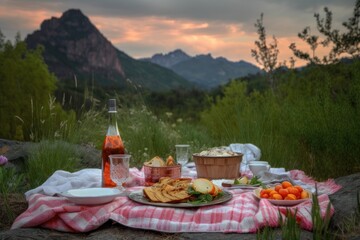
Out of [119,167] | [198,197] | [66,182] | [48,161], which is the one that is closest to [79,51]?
[48,161]

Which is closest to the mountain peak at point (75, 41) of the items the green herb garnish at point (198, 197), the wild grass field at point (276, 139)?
the wild grass field at point (276, 139)

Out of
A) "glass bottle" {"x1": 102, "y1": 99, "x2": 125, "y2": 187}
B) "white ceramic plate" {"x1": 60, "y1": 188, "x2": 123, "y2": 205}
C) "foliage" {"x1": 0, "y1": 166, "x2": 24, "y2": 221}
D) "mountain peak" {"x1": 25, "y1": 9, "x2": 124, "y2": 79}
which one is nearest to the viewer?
"white ceramic plate" {"x1": 60, "y1": 188, "x2": 123, "y2": 205}

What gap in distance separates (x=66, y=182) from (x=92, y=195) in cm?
69

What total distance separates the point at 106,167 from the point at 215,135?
549cm

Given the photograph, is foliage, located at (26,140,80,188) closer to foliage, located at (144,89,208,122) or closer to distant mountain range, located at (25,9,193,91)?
foliage, located at (144,89,208,122)

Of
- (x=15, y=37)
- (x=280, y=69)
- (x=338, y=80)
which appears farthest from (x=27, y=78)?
(x=338, y=80)

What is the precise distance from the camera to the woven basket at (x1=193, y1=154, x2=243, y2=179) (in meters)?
4.10

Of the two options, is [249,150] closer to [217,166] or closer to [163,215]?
[217,166]

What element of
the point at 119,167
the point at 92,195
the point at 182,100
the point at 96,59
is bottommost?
the point at 182,100

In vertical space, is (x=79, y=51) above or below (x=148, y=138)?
above

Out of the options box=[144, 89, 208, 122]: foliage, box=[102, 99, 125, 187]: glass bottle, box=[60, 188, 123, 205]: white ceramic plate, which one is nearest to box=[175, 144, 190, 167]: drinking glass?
box=[102, 99, 125, 187]: glass bottle

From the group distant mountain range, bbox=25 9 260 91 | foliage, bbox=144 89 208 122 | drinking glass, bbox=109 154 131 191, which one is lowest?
foliage, bbox=144 89 208 122

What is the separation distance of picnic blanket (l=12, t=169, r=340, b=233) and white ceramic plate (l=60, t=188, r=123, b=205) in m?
0.05

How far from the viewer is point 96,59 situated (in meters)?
64.4
